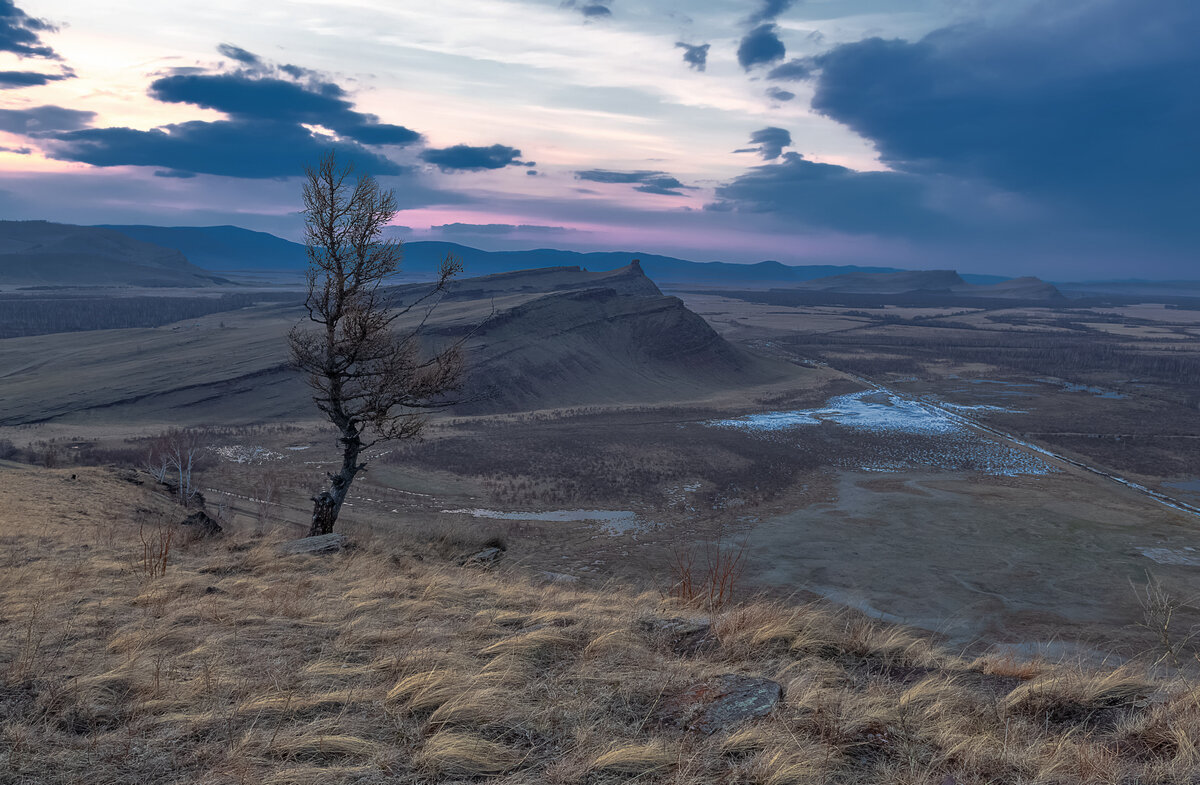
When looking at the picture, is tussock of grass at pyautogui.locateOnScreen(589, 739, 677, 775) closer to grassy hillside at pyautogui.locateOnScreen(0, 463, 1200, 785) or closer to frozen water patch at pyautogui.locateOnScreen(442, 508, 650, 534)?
grassy hillside at pyautogui.locateOnScreen(0, 463, 1200, 785)

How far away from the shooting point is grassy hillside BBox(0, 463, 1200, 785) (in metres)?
4.05

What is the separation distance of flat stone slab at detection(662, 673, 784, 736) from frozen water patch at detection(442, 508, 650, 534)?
59.5ft

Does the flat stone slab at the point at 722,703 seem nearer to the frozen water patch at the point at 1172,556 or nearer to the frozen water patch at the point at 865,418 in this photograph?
the frozen water patch at the point at 1172,556

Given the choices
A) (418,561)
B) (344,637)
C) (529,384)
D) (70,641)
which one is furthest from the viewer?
(529,384)

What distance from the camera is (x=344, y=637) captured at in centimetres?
612

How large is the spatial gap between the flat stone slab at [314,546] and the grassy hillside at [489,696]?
197 cm

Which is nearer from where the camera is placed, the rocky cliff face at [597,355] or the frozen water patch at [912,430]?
the frozen water patch at [912,430]

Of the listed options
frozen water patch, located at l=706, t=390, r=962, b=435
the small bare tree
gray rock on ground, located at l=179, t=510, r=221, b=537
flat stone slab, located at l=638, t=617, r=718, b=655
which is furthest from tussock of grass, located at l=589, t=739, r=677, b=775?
frozen water patch, located at l=706, t=390, r=962, b=435

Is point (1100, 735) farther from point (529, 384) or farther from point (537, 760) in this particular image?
point (529, 384)

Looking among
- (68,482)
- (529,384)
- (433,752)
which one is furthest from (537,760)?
(529,384)

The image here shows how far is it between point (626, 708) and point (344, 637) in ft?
8.96

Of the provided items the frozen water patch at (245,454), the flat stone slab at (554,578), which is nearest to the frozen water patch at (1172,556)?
the flat stone slab at (554,578)

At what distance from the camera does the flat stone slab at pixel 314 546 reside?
10.3m

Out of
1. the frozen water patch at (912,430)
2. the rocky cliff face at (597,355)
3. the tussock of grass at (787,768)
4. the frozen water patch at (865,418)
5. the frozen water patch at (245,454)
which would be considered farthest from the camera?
the rocky cliff face at (597,355)
